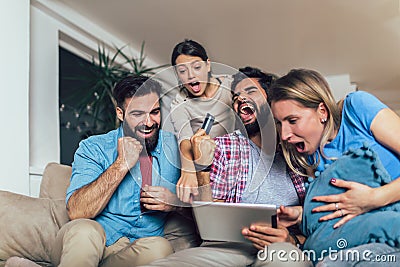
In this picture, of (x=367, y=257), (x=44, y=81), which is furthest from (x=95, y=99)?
(x=367, y=257)

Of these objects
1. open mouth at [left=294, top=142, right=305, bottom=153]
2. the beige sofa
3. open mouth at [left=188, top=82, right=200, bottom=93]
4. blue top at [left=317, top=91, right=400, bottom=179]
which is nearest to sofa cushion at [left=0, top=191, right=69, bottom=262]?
the beige sofa

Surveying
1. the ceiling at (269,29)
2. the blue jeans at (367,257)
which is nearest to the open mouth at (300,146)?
the blue jeans at (367,257)

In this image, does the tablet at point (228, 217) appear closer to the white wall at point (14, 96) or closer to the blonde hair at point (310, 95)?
the blonde hair at point (310, 95)

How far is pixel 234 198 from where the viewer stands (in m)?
1.66

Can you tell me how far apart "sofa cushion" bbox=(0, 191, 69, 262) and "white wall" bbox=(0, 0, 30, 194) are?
0.45m

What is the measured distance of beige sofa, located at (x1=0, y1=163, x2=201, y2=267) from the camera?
5.59 ft

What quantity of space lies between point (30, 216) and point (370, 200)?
1248 mm

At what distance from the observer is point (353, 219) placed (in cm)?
131

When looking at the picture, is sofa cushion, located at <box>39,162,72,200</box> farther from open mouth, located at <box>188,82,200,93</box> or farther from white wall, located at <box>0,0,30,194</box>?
open mouth, located at <box>188,82,200,93</box>

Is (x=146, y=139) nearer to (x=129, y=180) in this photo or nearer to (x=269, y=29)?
(x=129, y=180)

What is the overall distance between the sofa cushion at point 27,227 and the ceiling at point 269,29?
5.07 ft

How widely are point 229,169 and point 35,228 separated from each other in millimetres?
782

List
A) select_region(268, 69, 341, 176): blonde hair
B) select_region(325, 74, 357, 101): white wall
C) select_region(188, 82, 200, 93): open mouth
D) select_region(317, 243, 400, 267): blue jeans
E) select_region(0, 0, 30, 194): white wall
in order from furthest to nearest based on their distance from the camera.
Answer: select_region(325, 74, 357, 101): white wall
select_region(0, 0, 30, 194): white wall
select_region(188, 82, 200, 93): open mouth
select_region(268, 69, 341, 176): blonde hair
select_region(317, 243, 400, 267): blue jeans

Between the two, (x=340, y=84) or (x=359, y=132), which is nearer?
(x=359, y=132)
